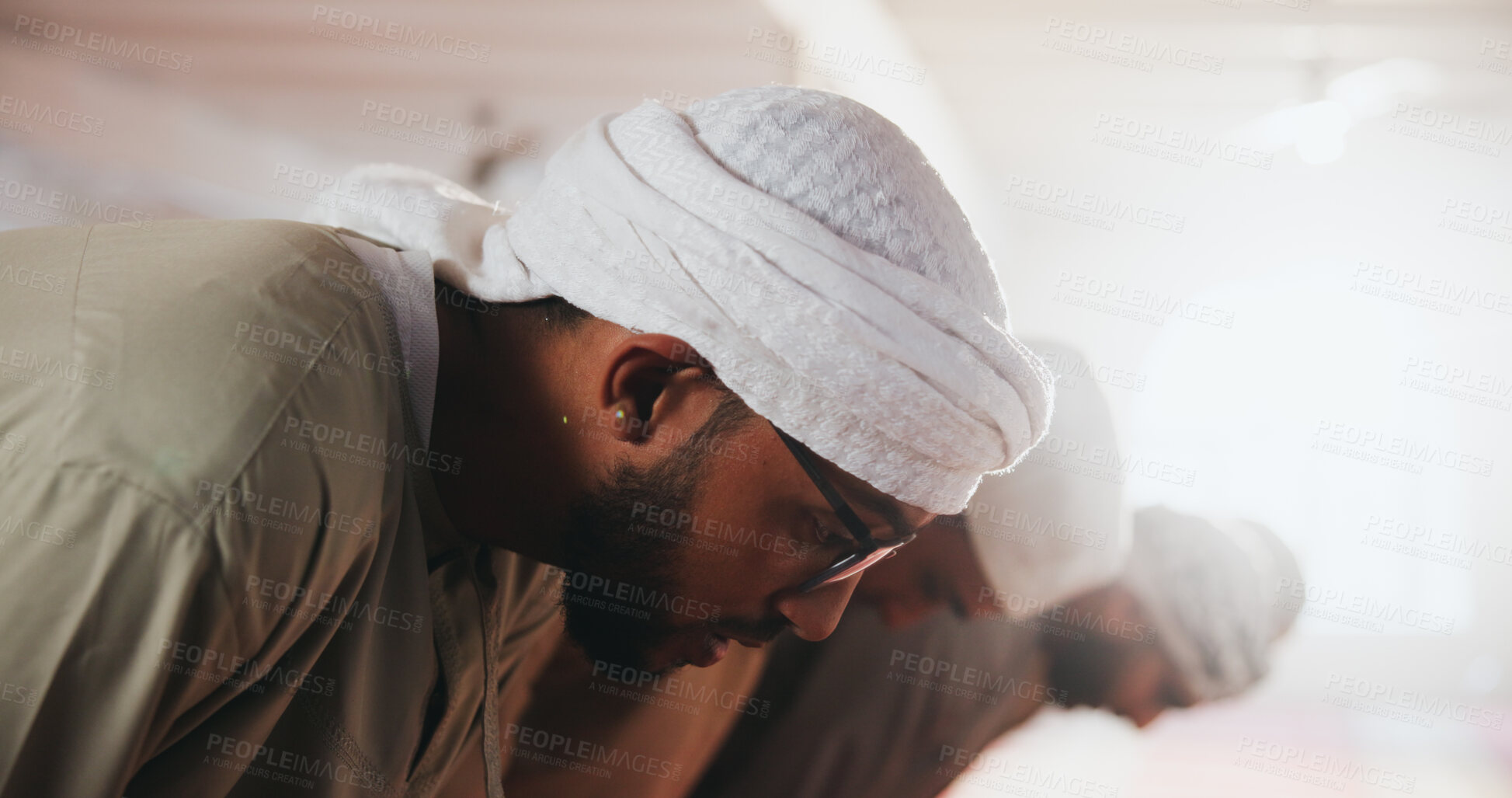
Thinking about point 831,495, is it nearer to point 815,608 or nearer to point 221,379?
point 815,608

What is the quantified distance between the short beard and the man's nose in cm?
14

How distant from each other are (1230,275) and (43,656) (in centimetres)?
154

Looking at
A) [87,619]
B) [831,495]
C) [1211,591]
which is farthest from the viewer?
[1211,591]

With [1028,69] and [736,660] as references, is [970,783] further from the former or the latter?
[1028,69]

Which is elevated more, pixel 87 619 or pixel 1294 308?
pixel 87 619

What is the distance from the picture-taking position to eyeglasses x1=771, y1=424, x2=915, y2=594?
2.93 ft

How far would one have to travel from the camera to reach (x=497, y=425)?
950 millimetres

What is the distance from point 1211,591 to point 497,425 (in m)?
1.13

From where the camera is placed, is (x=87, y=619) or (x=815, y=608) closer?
(x=87, y=619)

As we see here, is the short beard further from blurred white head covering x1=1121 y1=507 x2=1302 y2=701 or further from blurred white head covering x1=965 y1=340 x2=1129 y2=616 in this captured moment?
blurred white head covering x1=1121 y1=507 x2=1302 y2=701

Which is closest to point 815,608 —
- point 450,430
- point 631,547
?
point 631,547

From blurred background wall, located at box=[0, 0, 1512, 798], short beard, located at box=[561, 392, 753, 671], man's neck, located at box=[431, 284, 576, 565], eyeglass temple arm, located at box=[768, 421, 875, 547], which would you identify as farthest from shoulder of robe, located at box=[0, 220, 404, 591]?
blurred background wall, located at box=[0, 0, 1512, 798]

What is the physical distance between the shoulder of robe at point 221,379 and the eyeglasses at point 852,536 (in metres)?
0.39

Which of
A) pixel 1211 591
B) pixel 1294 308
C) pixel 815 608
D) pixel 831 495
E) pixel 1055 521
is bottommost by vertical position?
pixel 1211 591
